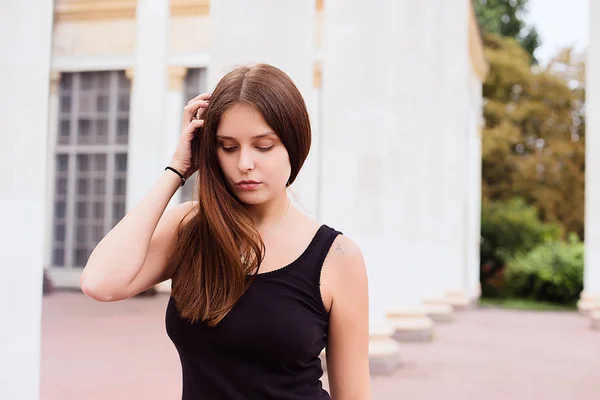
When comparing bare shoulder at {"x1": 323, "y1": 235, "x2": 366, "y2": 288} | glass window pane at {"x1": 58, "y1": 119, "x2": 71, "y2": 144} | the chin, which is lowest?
bare shoulder at {"x1": 323, "y1": 235, "x2": 366, "y2": 288}

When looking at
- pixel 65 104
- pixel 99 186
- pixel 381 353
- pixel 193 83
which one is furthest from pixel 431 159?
pixel 65 104

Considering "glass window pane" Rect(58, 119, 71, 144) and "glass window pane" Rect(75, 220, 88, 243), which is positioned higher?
"glass window pane" Rect(58, 119, 71, 144)

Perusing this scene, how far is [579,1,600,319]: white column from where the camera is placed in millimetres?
21609

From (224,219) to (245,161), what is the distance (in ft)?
0.58

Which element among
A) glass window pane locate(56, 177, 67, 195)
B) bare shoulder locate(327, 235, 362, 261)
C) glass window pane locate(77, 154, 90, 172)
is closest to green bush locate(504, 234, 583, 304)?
glass window pane locate(77, 154, 90, 172)

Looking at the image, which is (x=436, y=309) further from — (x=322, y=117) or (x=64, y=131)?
(x=64, y=131)

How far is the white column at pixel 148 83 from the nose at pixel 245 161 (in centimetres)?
2201

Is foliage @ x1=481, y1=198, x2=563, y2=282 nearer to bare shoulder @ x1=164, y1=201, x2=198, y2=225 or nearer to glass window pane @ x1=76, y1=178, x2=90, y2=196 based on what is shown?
glass window pane @ x1=76, y1=178, x2=90, y2=196

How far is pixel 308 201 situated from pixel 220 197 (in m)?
5.80

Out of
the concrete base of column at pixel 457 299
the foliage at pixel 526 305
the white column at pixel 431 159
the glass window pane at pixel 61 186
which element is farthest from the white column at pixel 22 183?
the foliage at pixel 526 305

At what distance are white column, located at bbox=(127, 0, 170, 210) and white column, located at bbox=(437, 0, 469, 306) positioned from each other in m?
8.16

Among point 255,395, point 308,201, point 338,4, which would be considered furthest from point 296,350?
point 338,4

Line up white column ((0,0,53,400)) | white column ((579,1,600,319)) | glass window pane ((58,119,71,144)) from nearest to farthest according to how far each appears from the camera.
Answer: white column ((0,0,53,400)) → white column ((579,1,600,319)) → glass window pane ((58,119,71,144))

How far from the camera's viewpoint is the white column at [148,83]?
24.1 metres
